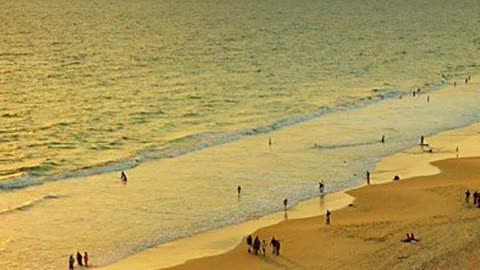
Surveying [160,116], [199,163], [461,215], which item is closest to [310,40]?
[160,116]

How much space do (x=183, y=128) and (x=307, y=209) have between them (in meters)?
21.8

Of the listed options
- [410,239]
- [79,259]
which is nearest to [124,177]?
[79,259]

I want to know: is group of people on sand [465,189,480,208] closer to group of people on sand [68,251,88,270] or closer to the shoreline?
the shoreline

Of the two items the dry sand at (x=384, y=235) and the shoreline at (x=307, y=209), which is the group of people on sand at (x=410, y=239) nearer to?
the dry sand at (x=384, y=235)

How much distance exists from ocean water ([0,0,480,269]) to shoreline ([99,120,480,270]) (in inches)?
38.3

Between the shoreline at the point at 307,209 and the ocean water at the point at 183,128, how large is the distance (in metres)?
0.97

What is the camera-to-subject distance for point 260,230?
39469 mm

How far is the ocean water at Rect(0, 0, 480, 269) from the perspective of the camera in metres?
41.6

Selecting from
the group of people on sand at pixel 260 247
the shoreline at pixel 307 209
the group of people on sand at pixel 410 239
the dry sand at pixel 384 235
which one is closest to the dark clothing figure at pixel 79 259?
the shoreline at pixel 307 209

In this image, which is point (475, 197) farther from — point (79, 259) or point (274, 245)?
point (79, 259)

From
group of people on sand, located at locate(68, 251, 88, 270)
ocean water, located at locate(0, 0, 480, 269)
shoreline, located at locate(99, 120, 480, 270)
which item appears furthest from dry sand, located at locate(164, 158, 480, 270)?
group of people on sand, located at locate(68, 251, 88, 270)

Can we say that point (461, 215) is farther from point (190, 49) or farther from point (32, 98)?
point (190, 49)

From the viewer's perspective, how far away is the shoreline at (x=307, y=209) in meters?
36.1

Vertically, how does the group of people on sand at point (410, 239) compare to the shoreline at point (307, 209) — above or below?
below
